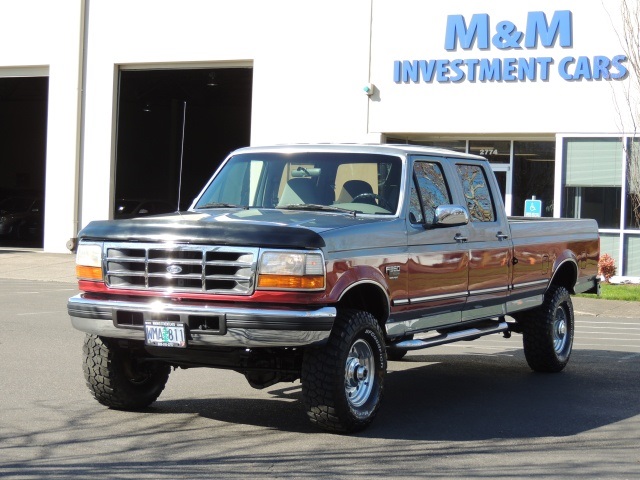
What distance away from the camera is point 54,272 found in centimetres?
2512

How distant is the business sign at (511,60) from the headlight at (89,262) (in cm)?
1778

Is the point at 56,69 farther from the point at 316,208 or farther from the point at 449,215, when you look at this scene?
the point at 449,215

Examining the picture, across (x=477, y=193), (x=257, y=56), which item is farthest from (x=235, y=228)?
(x=257, y=56)

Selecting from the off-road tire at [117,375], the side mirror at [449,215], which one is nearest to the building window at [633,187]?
the side mirror at [449,215]

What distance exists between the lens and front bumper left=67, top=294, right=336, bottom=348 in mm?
7211

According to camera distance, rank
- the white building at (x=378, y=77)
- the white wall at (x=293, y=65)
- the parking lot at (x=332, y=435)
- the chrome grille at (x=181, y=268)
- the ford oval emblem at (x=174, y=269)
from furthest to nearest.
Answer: the white wall at (x=293, y=65)
the white building at (x=378, y=77)
the ford oval emblem at (x=174, y=269)
the chrome grille at (x=181, y=268)
the parking lot at (x=332, y=435)

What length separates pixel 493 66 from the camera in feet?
81.1

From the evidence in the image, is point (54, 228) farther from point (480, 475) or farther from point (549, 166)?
point (480, 475)

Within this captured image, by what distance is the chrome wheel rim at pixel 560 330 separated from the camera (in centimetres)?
1116

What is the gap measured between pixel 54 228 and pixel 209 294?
74.3 ft

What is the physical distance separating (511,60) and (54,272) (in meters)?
11.1

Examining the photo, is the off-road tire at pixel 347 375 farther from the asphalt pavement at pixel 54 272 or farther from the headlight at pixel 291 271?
the asphalt pavement at pixel 54 272

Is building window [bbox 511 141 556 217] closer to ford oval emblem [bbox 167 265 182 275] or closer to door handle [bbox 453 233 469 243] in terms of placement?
door handle [bbox 453 233 469 243]

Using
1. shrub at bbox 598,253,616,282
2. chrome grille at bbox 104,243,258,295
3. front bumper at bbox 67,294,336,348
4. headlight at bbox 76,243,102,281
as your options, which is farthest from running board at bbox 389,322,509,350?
shrub at bbox 598,253,616,282
